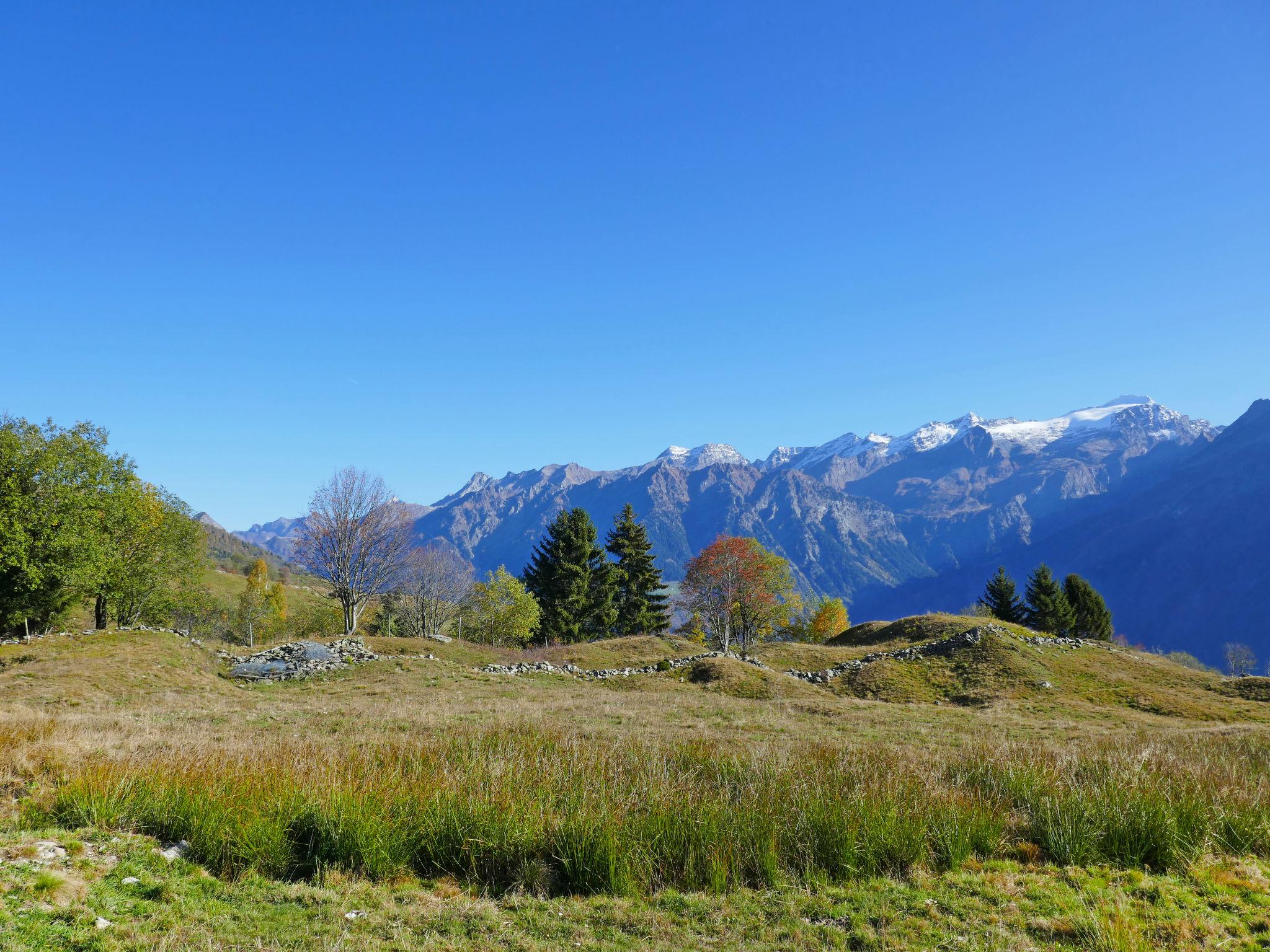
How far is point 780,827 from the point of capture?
8.53 metres

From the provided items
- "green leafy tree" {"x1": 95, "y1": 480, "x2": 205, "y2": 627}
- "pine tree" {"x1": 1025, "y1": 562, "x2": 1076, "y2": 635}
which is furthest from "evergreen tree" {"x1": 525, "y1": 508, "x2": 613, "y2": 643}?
"pine tree" {"x1": 1025, "y1": 562, "x2": 1076, "y2": 635}

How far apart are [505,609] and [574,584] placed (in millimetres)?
7196

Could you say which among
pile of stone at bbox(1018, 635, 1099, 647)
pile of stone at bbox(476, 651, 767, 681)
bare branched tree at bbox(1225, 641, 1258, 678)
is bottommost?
bare branched tree at bbox(1225, 641, 1258, 678)

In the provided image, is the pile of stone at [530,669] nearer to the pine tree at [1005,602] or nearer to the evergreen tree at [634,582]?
the evergreen tree at [634,582]

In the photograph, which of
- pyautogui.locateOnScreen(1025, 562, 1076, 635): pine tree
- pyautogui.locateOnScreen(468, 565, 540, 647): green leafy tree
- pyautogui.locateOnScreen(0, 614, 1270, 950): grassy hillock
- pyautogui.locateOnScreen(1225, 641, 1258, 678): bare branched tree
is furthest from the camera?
pyautogui.locateOnScreen(1225, 641, 1258, 678): bare branched tree

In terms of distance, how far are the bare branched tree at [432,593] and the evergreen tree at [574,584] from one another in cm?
1213

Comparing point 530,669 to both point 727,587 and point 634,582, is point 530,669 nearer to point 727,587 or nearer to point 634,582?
point 727,587

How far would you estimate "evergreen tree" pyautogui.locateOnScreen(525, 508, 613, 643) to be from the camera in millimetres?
64438

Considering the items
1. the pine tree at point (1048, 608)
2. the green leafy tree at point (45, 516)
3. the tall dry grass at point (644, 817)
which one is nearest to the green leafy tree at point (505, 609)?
the green leafy tree at point (45, 516)

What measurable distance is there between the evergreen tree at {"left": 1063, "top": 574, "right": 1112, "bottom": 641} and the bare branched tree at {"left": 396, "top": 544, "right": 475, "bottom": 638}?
2858 inches

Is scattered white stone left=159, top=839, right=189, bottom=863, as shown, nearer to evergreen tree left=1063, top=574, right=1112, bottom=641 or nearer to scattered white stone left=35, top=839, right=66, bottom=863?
scattered white stone left=35, top=839, right=66, bottom=863

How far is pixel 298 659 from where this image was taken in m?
34.8

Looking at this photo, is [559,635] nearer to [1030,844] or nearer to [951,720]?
[951,720]

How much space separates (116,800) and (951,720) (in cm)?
2551
